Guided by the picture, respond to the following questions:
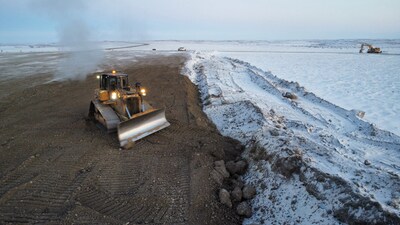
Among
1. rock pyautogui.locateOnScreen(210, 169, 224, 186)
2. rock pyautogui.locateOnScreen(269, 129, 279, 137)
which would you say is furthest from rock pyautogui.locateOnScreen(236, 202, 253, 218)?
rock pyautogui.locateOnScreen(269, 129, 279, 137)

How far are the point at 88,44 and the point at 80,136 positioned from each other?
63.1 feet

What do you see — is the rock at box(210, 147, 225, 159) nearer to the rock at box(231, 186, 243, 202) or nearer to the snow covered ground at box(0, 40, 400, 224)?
the snow covered ground at box(0, 40, 400, 224)

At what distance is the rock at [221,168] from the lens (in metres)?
7.96

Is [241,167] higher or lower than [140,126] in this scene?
lower

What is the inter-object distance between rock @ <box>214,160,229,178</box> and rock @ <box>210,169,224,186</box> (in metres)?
0.13

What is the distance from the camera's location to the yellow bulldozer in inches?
384

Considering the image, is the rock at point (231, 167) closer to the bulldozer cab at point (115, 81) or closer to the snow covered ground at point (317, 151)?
the snow covered ground at point (317, 151)

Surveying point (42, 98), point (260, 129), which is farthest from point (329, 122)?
point (42, 98)

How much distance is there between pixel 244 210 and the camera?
6.60 metres

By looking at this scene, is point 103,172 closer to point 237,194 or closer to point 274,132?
point 237,194

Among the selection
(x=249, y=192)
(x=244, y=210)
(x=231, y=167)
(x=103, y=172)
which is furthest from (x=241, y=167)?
(x=103, y=172)

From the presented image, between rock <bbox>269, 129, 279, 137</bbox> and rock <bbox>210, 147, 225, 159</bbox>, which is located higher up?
rock <bbox>269, 129, 279, 137</bbox>

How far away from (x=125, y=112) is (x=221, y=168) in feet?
14.7

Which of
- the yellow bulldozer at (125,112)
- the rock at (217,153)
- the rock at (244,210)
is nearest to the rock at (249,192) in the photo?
the rock at (244,210)
